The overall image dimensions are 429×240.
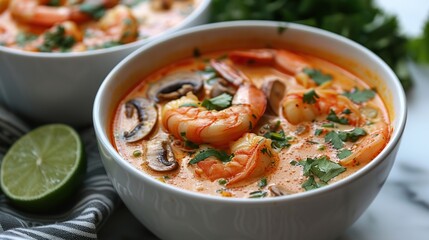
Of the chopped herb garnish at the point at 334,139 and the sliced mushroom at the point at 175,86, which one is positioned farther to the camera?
the sliced mushroom at the point at 175,86

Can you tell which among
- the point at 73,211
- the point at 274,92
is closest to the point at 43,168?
the point at 73,211

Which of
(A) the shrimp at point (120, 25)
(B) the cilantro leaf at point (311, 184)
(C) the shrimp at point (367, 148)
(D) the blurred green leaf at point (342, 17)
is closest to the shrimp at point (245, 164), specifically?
(B) the cilantro leaf at point (311, 184)

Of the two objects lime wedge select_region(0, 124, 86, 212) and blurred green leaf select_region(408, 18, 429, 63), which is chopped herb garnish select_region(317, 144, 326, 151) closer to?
lime wedge select_region(0, 124, 86, 212)

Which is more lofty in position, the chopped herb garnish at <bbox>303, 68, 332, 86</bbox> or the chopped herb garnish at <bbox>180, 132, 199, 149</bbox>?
the chopped herb garnish at <bbox>303, 68, 332, 86</bbox>

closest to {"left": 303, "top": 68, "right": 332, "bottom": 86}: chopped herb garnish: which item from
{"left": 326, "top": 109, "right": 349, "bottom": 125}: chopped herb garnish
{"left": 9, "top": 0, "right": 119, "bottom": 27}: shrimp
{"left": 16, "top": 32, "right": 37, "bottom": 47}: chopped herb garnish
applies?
{"left": 326, "top": 109, "right": 349, "bottom": 125}: chopped herb garnish

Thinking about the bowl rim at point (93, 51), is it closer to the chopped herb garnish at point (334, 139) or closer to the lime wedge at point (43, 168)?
the lime wedge at point (43, 168)

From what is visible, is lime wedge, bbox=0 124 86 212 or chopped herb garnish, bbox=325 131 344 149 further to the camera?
lime wedge, bbox=0 124 86 212
